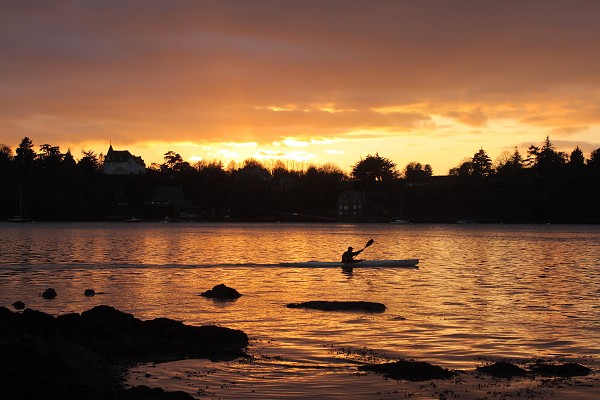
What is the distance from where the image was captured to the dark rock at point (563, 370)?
1875 cm

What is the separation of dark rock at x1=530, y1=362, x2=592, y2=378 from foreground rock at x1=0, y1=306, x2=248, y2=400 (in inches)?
347

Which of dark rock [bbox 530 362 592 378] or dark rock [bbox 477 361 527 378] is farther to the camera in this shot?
dark rock [bbox 530 362 592 378]

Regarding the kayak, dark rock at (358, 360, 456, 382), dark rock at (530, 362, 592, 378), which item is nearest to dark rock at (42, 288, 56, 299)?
dark rock at (358, 360, 456, 382)

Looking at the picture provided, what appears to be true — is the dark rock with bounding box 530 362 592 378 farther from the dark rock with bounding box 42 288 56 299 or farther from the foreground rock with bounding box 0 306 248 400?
the dark rock with bounding box 42 288 56 299

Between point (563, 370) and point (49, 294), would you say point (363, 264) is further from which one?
point (563, 370)

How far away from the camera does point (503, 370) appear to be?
18734 millimetres

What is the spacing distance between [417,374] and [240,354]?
5646 millimetres

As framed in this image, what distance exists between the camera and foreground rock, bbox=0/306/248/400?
13.7m

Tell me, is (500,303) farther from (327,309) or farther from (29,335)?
(29,335)

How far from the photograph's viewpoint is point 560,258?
76625mm

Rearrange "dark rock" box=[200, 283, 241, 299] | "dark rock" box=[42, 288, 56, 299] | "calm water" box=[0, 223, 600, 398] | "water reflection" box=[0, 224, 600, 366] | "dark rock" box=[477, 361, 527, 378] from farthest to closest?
"dark rock" box=[42, 288, 56, 299], "dark rock" box=[200, 283, 241, 299], "water reflection" box=[0, 224, 600, 366], "calm water" box=[0, 223, 600, 398], "dark rock" box=[477, 361, 527, 378]

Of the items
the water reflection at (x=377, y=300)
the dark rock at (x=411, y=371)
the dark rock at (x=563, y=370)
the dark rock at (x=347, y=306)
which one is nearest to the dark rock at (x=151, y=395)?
the dark rock at (x=411, y=371)

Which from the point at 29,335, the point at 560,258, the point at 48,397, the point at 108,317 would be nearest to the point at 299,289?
the point at 108,317

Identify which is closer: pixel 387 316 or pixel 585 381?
pixel 585 381
